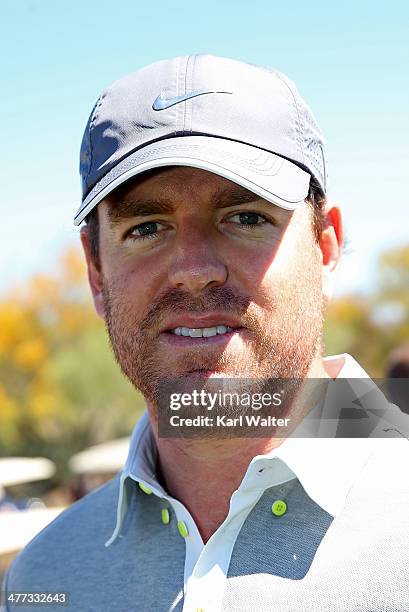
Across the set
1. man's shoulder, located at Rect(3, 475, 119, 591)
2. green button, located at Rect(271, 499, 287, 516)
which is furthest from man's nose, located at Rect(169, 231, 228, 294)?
man's shoulder, located at Rect(3, 475, 119, 591)

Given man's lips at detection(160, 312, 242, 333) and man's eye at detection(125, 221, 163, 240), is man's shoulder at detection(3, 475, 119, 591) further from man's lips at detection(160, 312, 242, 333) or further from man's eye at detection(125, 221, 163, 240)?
man's eye at detection(125, 221, 163, 240)

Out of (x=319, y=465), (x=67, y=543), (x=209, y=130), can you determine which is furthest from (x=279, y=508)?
(x=209, y=130)

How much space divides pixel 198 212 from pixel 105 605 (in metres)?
1.03

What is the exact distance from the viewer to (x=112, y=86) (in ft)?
7.06

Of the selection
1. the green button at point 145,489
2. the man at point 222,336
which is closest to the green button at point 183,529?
the man at point 222,336

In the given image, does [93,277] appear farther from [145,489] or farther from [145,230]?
[145,489]

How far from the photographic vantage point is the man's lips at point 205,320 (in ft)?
6.29

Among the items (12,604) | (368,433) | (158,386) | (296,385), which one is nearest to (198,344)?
(158,386)

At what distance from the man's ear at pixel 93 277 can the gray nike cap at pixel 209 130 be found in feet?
0.93

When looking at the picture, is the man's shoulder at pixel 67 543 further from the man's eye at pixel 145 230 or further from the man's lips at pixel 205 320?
the man's eye at pixel 145 230

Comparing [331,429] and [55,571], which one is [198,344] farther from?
[55,571]

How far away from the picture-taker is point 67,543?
2260mm

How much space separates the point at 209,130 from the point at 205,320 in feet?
1.55

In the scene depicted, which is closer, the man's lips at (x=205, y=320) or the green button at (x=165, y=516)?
the man's lips at (x=205, y=320)
